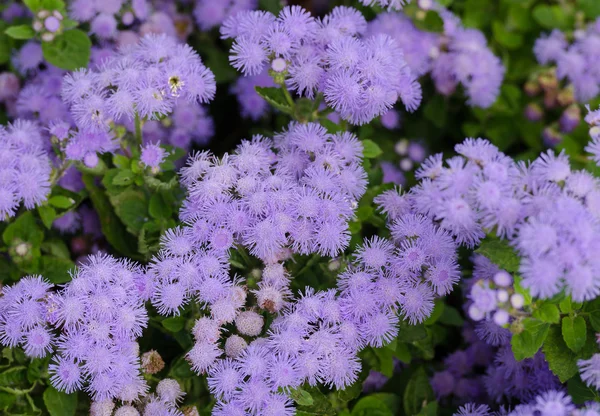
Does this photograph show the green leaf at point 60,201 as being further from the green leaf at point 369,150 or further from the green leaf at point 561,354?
the green leaf at point 561,354

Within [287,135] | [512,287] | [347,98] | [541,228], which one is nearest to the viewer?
[541,228]

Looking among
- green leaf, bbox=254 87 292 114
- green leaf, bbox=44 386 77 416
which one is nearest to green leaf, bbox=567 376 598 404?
green leaf, bbox=254 87 292 114

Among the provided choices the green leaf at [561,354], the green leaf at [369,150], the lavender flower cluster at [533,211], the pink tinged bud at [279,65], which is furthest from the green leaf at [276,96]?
the green leaf at [561,354]

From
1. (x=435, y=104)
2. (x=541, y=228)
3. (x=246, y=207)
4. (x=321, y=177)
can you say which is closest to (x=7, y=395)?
(x=246, y=207)

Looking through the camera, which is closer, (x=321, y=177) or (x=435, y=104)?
(x=321, y=177)

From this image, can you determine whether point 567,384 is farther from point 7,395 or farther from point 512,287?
point 7,395

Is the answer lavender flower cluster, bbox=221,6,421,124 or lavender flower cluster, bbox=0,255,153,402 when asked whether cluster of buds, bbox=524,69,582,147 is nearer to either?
lavender flower cluster, bbox=221,6,421,124
